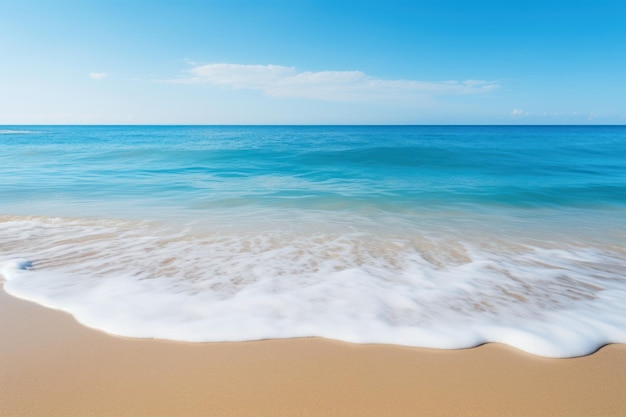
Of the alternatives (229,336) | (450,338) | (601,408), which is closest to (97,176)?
(229,336)

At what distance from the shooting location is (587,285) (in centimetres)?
415

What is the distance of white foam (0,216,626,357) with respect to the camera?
3012 millimetres

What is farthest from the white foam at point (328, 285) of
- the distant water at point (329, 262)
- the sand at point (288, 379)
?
the sand at point (288, 379)

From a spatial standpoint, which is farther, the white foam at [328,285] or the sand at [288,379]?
the white foam at [328,285]

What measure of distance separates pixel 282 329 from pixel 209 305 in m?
0.81

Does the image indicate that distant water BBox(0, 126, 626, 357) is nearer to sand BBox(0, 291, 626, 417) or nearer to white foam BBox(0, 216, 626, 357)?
white foam BBox(0, 216, 626, 357)

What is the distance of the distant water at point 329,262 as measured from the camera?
10.2 ft

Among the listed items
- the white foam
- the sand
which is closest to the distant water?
the white foam

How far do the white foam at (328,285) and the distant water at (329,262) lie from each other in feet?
0.06

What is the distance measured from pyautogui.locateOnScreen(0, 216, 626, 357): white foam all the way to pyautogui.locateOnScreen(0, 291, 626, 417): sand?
0.18 metres

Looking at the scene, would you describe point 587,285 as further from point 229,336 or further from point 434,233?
point 229,336

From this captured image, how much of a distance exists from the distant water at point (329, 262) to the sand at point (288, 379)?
0.19 m

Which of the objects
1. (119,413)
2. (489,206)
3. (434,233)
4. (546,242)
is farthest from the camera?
(489,206)

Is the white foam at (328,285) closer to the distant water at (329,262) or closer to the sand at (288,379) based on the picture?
the distant water at (329,262)
